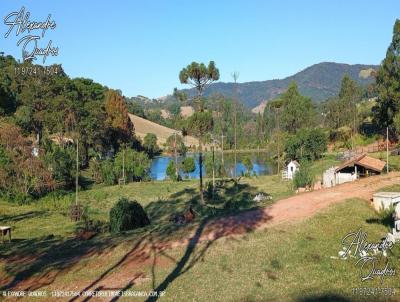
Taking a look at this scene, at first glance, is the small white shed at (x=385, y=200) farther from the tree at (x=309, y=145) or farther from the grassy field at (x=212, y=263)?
the tree at (x=309, y=145)

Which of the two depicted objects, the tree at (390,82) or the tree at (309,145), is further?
the tree at (309,145)

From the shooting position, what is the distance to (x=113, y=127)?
98812 mm

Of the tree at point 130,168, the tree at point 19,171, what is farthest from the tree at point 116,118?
the tree at point 19,171

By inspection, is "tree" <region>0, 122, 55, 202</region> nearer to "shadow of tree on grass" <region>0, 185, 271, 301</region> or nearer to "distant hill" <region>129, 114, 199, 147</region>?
"shadow of tree on grass" <region>0, 185, 271, 301</region>

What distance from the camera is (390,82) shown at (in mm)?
66562

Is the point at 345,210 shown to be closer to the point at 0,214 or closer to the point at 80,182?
the point at 0,214

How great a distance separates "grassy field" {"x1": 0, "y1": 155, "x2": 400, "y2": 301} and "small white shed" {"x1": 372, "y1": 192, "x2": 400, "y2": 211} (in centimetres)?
59

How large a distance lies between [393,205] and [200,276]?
12.8 m
